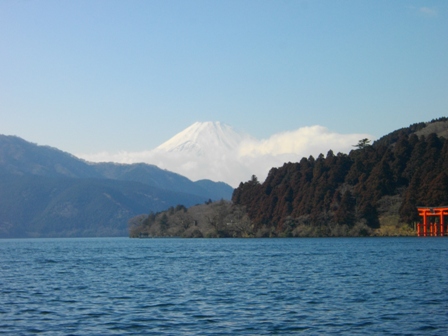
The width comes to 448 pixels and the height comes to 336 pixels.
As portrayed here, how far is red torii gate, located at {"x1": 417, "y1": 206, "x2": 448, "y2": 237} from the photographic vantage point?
402 feet

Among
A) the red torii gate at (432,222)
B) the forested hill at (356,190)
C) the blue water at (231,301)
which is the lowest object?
the blue water at (231,301)

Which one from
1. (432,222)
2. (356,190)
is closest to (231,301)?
(432,222)

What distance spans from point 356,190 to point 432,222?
21.1 metres

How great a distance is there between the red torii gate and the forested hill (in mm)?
2774

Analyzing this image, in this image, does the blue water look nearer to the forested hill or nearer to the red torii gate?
the red torii gate

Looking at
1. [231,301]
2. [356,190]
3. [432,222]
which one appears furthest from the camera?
[356,190]

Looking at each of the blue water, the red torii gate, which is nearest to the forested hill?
the red torii gate

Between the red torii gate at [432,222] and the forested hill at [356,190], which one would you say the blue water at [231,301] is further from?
the forested hill at [356,190]

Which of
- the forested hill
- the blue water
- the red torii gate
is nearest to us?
the blue water

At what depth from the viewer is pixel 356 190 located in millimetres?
147125

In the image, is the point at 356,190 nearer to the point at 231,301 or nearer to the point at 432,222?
the point at 432,222

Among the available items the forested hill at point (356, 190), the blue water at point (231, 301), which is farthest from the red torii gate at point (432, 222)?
the blue water at point (231, 301)

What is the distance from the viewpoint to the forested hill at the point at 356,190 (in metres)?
133

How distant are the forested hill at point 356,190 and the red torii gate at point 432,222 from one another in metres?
2.77
